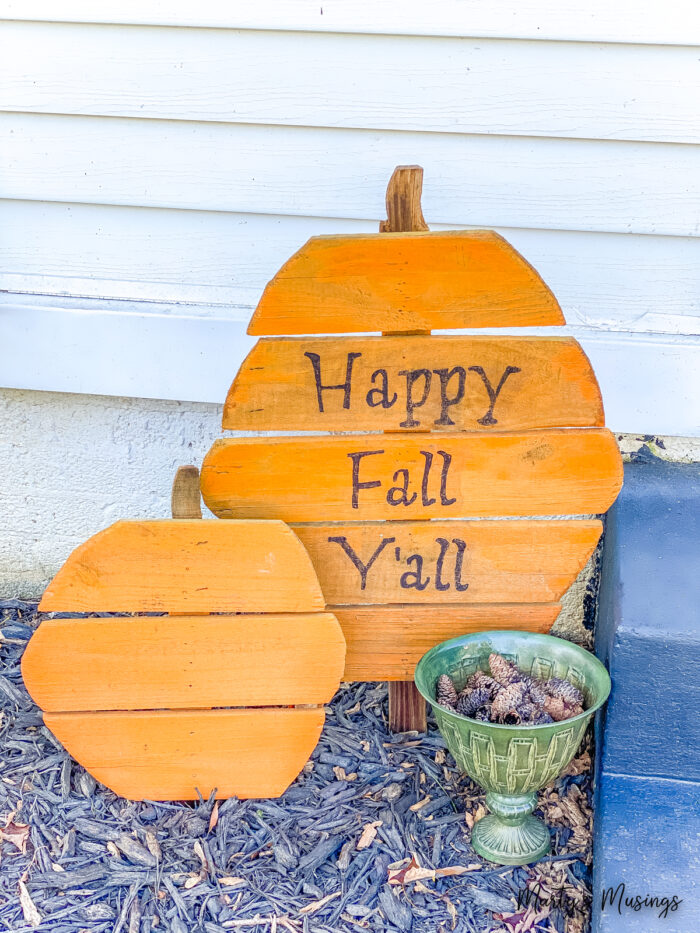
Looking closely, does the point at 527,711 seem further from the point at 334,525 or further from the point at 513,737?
the point at 334,525

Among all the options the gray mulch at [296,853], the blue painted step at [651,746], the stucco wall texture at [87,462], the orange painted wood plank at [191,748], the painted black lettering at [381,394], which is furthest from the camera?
the stucco wall texture at [87,462]

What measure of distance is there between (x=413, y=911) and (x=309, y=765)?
48cm

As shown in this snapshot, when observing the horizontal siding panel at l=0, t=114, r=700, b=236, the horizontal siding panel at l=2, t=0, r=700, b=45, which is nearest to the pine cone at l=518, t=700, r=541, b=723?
the horizontal siding panel at l=0, t=114, r=700, b=236

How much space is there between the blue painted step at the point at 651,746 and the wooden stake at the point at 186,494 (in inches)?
36.3

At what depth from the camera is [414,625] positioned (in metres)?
2.11

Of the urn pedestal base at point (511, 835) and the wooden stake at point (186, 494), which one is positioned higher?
the wooden stake at point (186, 494)

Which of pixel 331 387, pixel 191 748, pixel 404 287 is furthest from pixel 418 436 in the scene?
pixel 191 748

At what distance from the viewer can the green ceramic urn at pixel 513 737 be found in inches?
69.3

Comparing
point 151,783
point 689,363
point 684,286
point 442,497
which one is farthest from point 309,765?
point 684,286

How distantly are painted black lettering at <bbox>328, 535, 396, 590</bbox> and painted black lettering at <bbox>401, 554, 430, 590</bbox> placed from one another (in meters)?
0.07

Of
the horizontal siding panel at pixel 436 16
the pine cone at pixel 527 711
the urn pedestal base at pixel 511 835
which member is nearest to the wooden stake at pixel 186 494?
the pine cone at pixel 527 711

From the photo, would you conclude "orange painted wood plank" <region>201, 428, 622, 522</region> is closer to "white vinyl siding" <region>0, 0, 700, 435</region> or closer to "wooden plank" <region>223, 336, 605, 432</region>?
"wooden plank" <region>223, 336, 605, 432</region>

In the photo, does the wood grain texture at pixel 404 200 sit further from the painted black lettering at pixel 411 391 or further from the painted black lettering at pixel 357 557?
the painted black lettering at pixel 357 557

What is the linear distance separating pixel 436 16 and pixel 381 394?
0.90 meters
